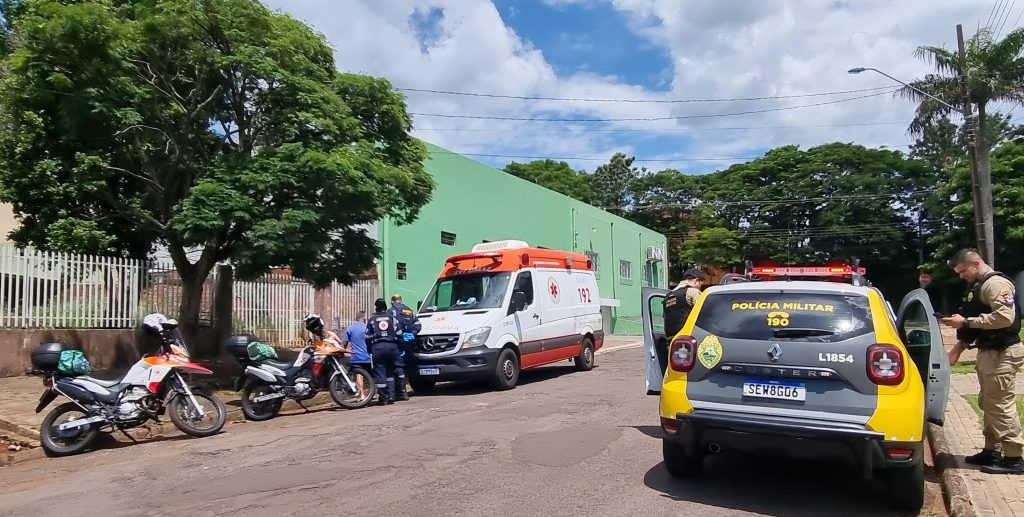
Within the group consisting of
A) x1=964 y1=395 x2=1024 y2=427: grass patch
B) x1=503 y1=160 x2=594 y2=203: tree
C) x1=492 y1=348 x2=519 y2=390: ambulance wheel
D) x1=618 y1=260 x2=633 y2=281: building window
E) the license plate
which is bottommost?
x1=964 y1=395 x2=1024 y2=427: grass patch

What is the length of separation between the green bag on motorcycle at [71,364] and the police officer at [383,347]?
402 cm

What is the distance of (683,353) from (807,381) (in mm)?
898

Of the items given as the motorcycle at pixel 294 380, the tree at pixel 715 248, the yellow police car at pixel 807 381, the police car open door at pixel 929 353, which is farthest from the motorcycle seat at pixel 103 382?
the tree at pixel 715 248

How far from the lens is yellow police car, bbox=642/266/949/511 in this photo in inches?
207

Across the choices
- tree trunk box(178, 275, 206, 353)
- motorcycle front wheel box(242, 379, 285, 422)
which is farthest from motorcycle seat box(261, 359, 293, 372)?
tree trunk box(178, 275, 206, 353)

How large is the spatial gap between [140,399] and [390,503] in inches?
177

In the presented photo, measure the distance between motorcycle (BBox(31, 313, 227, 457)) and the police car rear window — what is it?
6.17 meters

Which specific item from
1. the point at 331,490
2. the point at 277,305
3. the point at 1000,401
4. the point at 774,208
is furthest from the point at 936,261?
the point at 331,490

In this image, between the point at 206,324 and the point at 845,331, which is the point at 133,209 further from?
the point at 845,331

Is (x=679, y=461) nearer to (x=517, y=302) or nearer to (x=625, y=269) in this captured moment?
(x=517, y=302)

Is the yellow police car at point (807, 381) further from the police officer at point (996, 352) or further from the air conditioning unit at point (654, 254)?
the air conditioning unit at point (654, 254)

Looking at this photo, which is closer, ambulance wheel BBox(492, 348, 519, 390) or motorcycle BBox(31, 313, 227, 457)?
motorcycle BBox(31, 313, 227, 457)

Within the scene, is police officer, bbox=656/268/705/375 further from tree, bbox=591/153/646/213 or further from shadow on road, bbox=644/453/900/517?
tree, bbox=591/153/646/213

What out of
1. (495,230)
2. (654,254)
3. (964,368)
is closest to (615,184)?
(654,254)
